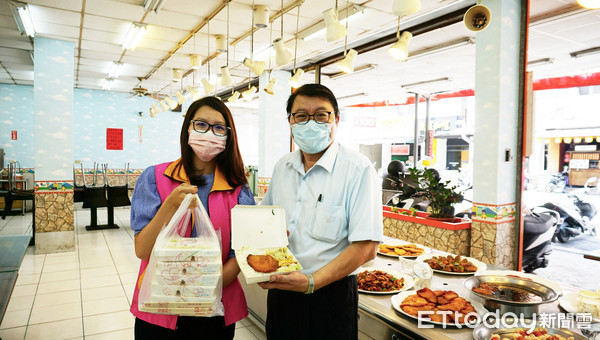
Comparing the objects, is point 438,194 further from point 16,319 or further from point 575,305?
point 16,319

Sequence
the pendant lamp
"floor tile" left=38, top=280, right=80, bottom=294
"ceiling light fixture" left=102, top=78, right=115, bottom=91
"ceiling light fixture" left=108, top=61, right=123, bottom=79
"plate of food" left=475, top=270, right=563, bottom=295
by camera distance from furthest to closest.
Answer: "ceiling light fixture" left=102, top=78, right=115, bottom=91, "ceiling light fixture" left=108, top=61, right=123, bottom=79, "floor tile" left=38, top=280, right=80, bottom=294, the pendant lamp, "plate of food" left=475, top=270, right=563, bottom=295

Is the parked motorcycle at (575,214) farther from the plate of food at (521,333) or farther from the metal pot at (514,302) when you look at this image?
the plate of food at (521,333)

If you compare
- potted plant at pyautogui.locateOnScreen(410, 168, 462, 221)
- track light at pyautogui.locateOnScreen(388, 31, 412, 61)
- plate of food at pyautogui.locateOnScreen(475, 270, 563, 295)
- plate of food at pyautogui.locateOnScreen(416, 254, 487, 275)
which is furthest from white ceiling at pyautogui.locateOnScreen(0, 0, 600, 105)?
plate of food at pyautogui.locateOnScreen(475, 270, 563, 295)

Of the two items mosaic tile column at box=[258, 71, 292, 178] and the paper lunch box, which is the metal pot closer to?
the paper lunch box

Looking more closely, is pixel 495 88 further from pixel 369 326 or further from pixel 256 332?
pixel 256 332

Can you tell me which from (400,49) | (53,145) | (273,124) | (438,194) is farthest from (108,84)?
(438,194)

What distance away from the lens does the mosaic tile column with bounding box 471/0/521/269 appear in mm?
4105

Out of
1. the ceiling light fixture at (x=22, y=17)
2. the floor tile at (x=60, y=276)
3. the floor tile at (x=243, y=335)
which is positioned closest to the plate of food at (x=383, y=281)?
the floor tile at (x=243, y=335)

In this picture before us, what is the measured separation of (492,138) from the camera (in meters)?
4.17

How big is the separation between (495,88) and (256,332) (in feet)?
12.0

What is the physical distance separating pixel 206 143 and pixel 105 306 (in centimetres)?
349

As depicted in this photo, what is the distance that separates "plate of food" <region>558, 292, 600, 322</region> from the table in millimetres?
3019

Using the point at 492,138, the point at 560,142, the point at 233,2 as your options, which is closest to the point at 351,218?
the point at 492,138

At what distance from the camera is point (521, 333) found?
150cm
